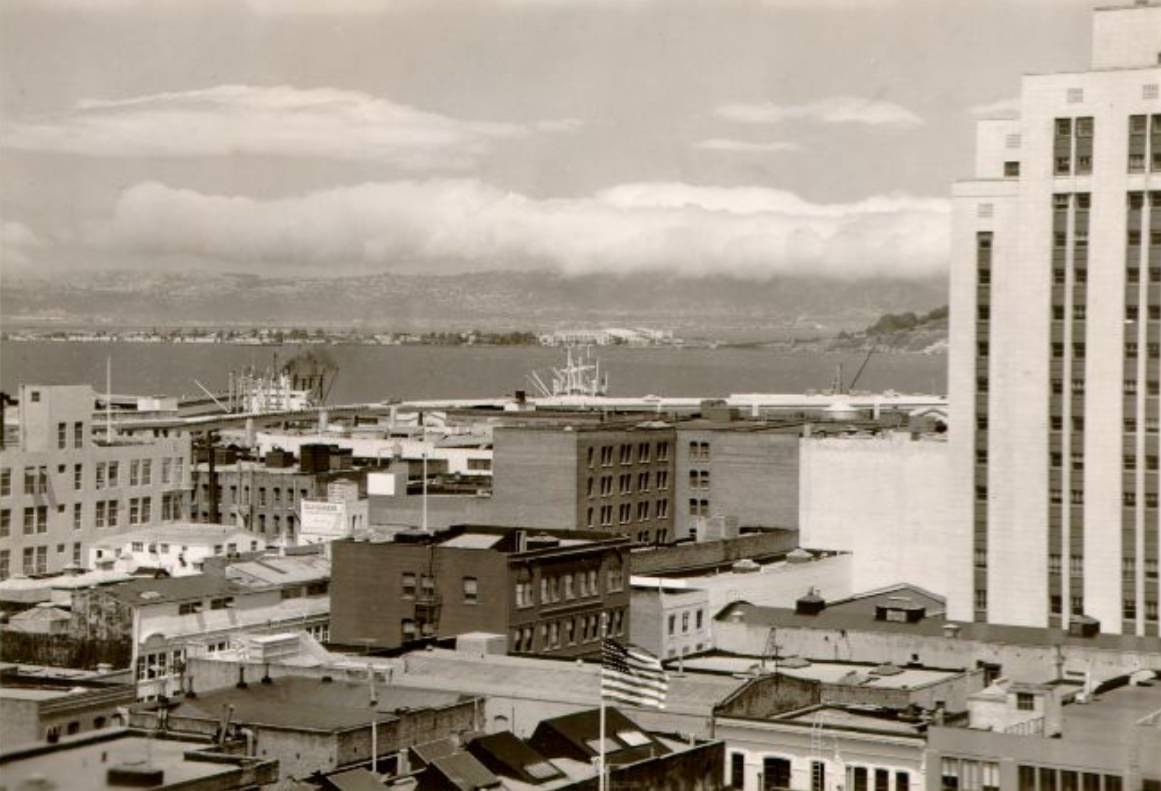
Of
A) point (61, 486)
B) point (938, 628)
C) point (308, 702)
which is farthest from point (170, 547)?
point (308, 702)

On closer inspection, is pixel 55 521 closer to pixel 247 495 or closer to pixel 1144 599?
pixel 247 495

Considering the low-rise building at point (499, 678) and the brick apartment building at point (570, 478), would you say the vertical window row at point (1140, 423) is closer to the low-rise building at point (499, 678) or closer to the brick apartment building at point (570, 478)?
the low-rise building at point (499, 678)

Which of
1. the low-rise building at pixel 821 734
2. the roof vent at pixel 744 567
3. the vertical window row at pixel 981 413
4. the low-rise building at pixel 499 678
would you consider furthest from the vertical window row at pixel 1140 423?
the low-rise building at pixel 499 678

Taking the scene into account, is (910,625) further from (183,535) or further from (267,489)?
(267,489)

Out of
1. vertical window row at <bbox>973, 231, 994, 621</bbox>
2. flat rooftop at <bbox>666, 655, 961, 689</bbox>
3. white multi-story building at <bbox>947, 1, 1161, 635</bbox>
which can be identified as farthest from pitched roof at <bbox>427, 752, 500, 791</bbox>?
vertical window row at <bbox>973, 231, 994, 621</bbox>

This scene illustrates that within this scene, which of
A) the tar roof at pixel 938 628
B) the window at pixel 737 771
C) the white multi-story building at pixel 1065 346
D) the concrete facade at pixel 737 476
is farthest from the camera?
the concrete facade at pixel 737 476

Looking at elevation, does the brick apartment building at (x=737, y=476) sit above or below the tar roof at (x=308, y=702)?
above
